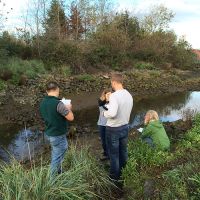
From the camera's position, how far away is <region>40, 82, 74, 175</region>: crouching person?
6.13 meters

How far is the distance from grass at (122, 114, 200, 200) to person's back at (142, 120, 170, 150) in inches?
9.4

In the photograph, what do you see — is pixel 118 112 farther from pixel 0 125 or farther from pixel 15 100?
pixel 15 100

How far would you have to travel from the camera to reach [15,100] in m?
16.8

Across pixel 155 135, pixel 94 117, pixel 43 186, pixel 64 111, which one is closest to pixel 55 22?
pixel 94 117

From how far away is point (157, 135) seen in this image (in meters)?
7.73

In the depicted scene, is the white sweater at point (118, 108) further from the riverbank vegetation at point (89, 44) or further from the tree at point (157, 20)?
the tree at point (157, 20)

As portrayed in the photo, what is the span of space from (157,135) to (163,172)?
6.38 feet

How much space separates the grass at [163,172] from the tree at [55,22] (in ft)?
63.5

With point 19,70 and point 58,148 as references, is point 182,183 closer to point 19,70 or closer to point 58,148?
point 58,148

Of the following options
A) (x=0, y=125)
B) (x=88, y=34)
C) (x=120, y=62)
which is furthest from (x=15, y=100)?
(x=88, y=34)

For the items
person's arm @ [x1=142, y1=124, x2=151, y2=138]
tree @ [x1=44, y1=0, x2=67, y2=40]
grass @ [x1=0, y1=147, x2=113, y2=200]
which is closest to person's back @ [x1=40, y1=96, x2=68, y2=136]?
grass @ [x1=0, y1=147, x2=113, y2=200]

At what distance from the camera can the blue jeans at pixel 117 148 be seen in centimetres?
644

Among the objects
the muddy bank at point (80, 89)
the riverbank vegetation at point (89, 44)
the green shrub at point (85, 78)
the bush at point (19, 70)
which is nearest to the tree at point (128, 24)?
the riverbank vegetation at point (89, 44)

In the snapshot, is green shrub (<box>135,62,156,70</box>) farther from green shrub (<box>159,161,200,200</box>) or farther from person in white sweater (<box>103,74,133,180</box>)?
green shrub (<box>159,161,200,200</box>)
